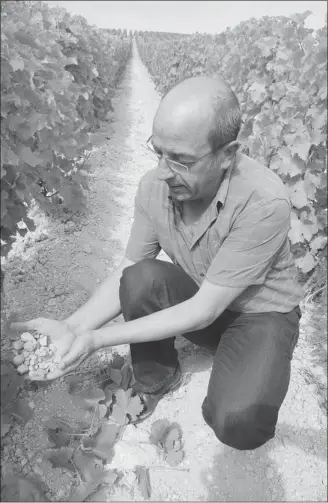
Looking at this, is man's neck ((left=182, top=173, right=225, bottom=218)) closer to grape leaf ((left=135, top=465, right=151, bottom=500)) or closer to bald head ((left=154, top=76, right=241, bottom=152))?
bald head ((left=154, top=76, right=241, bottom=152))

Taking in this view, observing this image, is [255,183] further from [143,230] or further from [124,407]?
A: [124,407]

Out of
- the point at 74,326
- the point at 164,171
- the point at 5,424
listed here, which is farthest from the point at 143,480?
the point at 164,171

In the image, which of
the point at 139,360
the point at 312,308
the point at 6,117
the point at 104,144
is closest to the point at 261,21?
the point at 104,144

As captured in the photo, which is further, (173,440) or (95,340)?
(173,440)

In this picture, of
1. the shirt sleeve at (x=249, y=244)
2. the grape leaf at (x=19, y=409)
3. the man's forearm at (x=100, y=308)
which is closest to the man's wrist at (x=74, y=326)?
the man's forearm at (x=100, y=308)

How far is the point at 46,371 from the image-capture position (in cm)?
169

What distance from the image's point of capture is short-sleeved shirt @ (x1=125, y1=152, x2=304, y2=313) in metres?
1.71

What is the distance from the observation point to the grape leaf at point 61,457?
6.07ft

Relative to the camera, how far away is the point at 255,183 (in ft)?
5.77

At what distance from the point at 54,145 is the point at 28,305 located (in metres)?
1.21

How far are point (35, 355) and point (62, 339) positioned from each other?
0.13 meters

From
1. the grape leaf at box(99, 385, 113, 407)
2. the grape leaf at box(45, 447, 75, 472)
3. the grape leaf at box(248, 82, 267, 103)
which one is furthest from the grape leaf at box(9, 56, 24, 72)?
the grape leaf at box(248, 82, 267, 103)

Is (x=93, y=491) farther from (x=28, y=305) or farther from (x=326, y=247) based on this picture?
(x=326, y=247)

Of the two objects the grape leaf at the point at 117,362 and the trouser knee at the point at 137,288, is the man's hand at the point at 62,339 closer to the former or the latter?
the trouser knee at the point at 137,288
